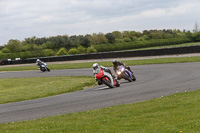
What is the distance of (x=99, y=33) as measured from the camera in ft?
359

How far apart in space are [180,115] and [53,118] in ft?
14.4

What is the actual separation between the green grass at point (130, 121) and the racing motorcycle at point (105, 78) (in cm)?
645

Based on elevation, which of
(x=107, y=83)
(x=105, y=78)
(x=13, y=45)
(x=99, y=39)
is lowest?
(x=107, y=83)

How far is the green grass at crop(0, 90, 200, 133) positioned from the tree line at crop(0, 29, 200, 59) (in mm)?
→ 63436

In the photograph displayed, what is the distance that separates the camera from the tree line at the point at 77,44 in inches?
3022

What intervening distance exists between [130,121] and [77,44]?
8444 cm

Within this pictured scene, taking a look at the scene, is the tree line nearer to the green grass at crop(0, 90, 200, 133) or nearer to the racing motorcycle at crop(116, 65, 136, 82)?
the racing motorcycle at crop(116, 65, 136, 82)

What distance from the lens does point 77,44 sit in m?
91.9

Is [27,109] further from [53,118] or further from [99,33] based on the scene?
[99,33]

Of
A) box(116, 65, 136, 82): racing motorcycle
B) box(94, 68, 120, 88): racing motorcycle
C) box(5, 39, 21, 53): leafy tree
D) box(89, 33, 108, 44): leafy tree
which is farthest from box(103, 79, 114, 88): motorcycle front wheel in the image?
box(89, 33, 108, 44): leafy tree

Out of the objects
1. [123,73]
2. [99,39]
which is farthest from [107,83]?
[99,39]

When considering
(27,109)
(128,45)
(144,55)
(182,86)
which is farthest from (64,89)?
(128,45)

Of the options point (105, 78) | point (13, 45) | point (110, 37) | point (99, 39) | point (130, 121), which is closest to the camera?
point (130, 121)

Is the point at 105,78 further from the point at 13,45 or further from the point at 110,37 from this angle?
the point at 110,37
